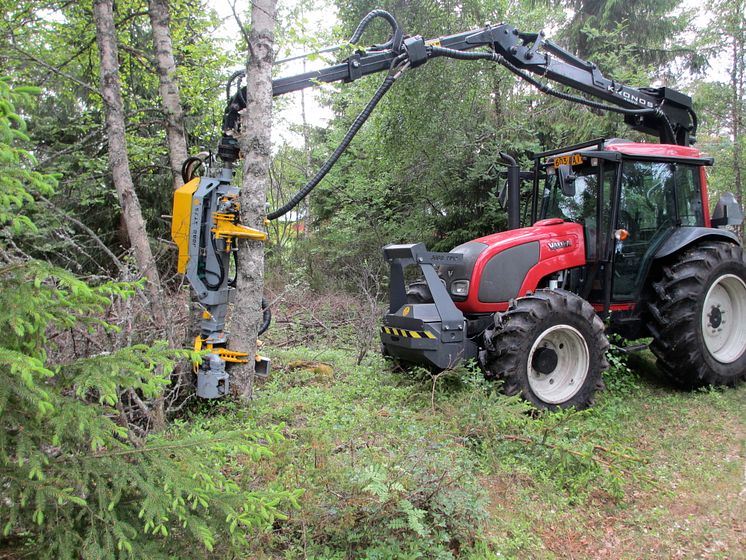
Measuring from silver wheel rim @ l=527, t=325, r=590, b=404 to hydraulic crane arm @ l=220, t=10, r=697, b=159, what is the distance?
2.81 m

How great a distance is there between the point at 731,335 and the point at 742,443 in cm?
227

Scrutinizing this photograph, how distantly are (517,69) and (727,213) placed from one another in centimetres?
346

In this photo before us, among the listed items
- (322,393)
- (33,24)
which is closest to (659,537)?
(322,393)

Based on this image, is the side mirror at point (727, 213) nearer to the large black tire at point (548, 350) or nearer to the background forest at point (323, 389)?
the background forest at point (323, 389)

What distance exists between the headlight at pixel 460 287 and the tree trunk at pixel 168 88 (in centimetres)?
336

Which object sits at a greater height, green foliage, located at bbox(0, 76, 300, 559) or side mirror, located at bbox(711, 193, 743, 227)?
side mirror, located at bbox(711, 193, 743, 227)

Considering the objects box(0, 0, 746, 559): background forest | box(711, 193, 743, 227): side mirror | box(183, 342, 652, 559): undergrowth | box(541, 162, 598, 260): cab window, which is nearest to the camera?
box(0, 0, 746, 559): background forest

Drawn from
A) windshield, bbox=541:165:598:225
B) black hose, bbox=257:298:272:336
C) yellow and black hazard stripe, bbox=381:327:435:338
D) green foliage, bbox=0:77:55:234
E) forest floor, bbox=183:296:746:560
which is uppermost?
windshield, bbox=541:165:598:225

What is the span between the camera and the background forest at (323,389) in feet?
6.43

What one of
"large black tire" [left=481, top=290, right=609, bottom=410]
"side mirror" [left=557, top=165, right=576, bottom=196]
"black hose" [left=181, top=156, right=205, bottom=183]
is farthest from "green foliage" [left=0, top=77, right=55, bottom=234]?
"side mirror" [left=557, top=165, right=576, bottom=196]

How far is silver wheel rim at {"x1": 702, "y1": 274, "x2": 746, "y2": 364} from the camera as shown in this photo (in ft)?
21.1

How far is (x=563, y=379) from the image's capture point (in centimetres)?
552

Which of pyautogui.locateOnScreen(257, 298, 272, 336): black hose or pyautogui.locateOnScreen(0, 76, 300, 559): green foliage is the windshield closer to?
pyautogui.locateOnScreen(257, 298, 272, 336): black hose

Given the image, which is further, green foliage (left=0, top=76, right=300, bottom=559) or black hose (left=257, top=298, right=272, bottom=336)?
black hose (left=257, top=298, right=272, bottom=336)
